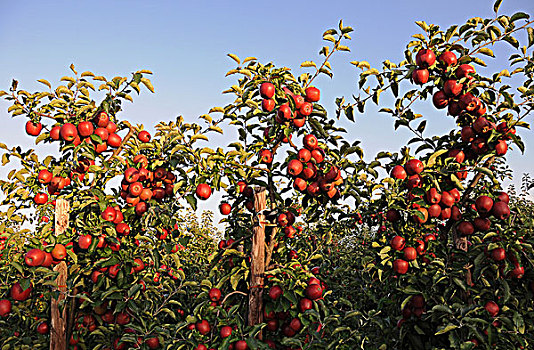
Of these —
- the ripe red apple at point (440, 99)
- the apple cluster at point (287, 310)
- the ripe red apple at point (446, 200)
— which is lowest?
the apple cluster at point (287, 310)

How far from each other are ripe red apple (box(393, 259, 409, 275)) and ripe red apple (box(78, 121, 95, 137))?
2.55m

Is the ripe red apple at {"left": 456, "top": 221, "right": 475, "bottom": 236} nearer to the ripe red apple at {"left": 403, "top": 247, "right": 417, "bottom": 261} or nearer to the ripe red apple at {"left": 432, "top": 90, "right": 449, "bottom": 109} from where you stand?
the ripe red apple at {"left": 403, "top": 247, "right": 417, "bottom": 261}

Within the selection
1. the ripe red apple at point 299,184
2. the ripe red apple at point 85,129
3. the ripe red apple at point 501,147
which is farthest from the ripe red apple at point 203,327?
the ripe red apple at point 501,147

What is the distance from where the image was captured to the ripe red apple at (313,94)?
3.24 meters

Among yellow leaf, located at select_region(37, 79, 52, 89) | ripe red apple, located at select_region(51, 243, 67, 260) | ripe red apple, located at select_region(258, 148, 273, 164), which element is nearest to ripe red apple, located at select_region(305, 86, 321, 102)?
ripe red apple, located at select_region(258, 148, 273, 164)

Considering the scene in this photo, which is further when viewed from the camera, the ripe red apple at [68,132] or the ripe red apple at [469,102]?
the ripe red apple at [68,132]

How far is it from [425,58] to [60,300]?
3.41 m

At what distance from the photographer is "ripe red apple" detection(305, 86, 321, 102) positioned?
10.6ft

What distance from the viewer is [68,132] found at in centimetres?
333

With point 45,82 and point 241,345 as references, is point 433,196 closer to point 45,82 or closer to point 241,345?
point 241,345

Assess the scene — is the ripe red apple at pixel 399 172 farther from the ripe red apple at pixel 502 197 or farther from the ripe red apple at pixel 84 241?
the ripe red apple at pixel 84 241

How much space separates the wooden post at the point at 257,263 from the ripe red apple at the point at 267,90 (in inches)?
28.3

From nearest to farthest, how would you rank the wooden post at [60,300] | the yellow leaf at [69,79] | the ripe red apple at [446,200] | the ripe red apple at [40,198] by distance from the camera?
the ripe red apple at [446,200], the wooden post at [60,300], the yellow leaf at [69,79], the ripe red apple at [40,198]

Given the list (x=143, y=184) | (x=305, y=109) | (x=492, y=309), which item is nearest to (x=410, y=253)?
(x=492, y=309)
